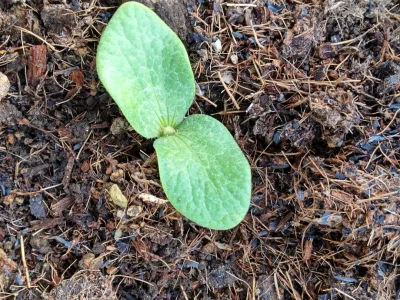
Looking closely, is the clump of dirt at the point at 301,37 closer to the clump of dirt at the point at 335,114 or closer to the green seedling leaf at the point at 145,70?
the clump of dirt at the point at 335,114

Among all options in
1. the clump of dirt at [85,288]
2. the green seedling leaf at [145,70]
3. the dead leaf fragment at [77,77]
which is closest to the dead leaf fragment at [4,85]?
the dead leaf fragment at [77,77]

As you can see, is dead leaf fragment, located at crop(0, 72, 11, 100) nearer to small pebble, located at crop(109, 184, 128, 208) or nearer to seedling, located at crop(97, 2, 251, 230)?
seedling, located at crop(97, 2, 251, 230)

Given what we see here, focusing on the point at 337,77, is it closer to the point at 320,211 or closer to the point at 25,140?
the point at 320,211

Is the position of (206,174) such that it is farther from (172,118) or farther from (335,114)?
(335,114)

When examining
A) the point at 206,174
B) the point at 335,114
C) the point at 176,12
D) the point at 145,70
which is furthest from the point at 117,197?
the point at 335,114

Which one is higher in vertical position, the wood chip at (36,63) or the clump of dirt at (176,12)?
the clump of dirt at (176,12)

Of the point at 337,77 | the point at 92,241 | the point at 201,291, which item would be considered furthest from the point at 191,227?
the point at 337,77

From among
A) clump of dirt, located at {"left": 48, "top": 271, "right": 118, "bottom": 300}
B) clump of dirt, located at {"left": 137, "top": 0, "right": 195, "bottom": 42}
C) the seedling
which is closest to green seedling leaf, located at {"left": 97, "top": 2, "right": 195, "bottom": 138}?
the seedling
